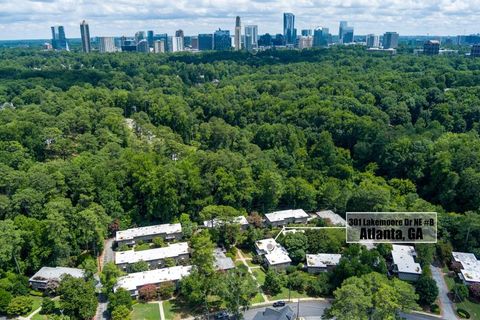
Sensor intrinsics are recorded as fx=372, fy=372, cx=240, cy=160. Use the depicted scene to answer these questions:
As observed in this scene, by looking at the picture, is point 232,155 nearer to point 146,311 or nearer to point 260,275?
point 260,275

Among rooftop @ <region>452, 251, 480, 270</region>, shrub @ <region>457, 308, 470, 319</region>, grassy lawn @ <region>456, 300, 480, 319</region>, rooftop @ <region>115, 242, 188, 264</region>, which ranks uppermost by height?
rooftop @ <region>115, 242, 188, 264</region>

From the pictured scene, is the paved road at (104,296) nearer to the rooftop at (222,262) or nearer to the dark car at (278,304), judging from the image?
the rooftop at (222,262)

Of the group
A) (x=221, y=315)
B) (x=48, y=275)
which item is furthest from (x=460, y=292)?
(x=48, y=275)

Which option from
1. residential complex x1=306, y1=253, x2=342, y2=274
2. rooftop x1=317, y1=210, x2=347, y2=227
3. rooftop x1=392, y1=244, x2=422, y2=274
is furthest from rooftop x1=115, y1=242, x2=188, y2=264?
rooftop x1=392, y1=244, x2=422, y2=274

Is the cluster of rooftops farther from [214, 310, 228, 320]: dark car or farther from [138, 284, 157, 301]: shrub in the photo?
[214, 310, 228, 320]: dark car

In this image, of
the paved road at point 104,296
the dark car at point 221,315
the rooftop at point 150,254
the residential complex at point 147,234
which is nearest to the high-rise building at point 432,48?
the residential complex at point 147,234

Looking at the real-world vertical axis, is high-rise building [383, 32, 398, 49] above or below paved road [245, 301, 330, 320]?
above
